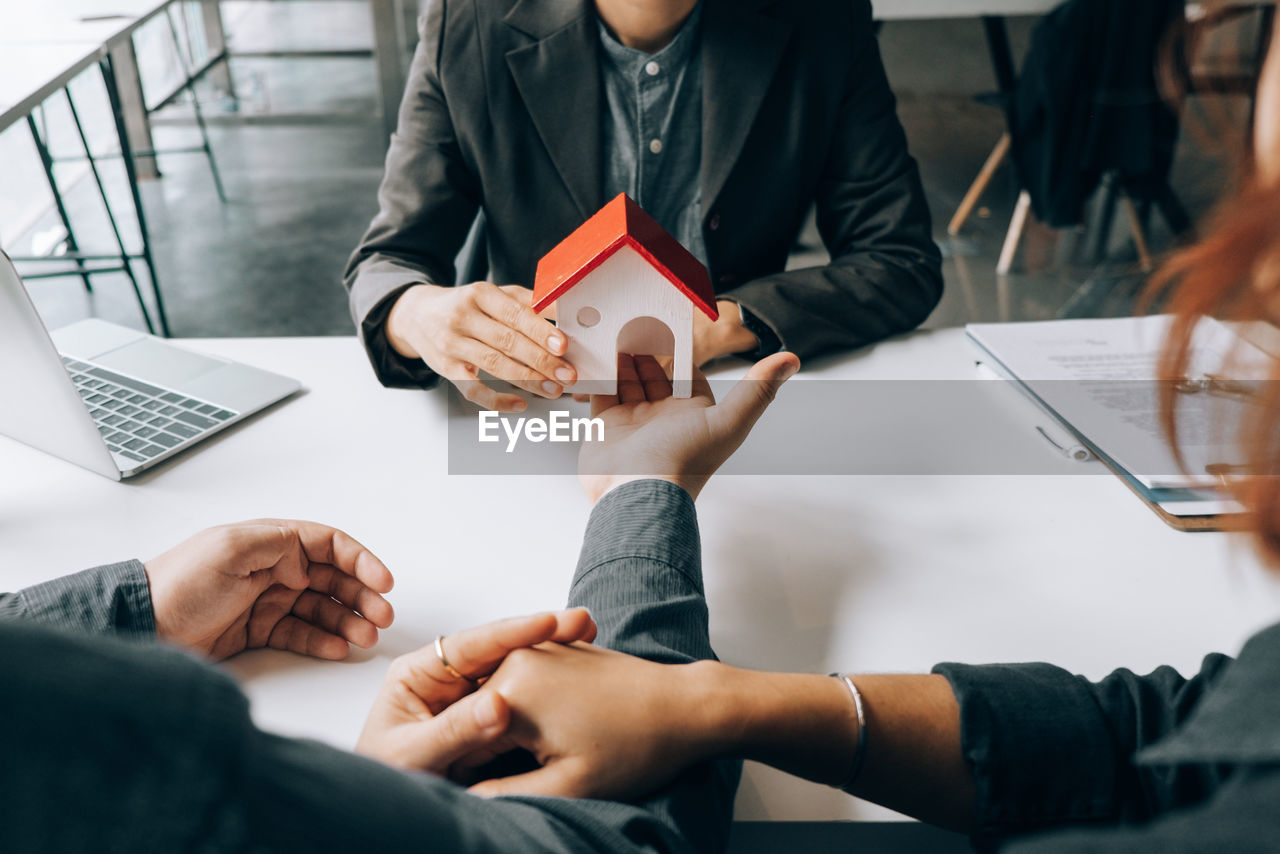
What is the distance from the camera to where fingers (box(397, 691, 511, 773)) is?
0.59m

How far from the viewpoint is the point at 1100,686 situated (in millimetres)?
705

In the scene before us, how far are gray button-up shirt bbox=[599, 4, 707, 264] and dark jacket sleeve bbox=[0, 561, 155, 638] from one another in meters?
0.92

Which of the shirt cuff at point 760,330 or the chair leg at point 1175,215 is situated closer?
the shirt cuff at point 760,330

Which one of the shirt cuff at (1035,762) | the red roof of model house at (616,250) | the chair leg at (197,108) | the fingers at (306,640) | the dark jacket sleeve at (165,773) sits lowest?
the chair leg at (197,108)

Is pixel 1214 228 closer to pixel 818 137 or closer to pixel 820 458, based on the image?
pixel 820 458

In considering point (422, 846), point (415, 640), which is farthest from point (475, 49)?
point (422, 846)

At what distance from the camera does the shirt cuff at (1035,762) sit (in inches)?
26.4

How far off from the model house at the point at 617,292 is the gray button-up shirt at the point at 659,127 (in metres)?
0.48

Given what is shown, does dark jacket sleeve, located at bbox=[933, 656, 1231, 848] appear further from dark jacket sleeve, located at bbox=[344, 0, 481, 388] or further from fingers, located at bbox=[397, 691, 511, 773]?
dark jacket sleeve, located at bbox=[344, 0, 481, 388]

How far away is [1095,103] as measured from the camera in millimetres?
2836

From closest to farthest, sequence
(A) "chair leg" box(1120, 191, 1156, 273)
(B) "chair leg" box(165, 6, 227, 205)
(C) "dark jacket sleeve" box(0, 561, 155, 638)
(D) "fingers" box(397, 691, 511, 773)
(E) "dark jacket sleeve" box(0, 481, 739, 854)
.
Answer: (E) "dark jacket sleeve" box(0, 481, 739, 854)
(D) "fingers" box(397, 691, 511, 773)
(C) "dark jacket sleeve" box(0, 561, 155, 638)
(A) "chair leg" box(1120, 191, 1156, 273)
(B) "chair leg" box(165, 6, 227, 205)

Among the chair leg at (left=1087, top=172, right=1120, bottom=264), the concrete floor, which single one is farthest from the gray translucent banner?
the chair leg at (left=1087, top=172, right=1120, bottom=264)

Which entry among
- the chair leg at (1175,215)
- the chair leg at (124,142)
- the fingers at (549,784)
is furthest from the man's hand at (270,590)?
the chair leg at (1175,215)

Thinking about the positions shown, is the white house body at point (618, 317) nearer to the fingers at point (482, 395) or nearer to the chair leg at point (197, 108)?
the fingers at point (482, 395)
